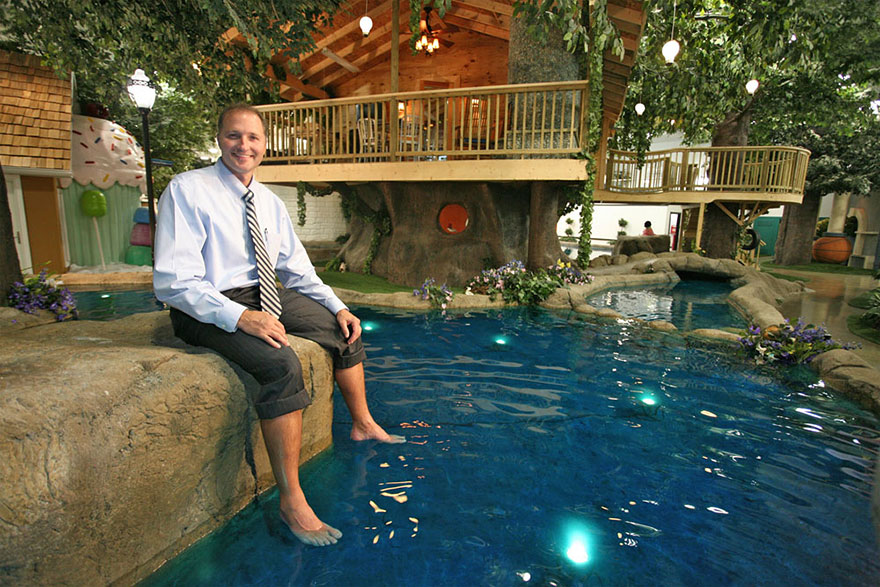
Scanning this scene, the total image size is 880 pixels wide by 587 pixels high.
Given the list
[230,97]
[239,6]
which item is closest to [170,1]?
[239,6]

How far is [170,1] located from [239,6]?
997 mm

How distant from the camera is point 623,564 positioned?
88.6 inches

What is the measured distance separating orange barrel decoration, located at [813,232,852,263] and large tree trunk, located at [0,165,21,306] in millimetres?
23571

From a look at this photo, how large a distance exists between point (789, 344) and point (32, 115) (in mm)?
13212

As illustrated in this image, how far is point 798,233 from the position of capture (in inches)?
690

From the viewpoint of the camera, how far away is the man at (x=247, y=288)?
2.35 meters

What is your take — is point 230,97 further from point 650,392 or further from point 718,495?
point 718,495

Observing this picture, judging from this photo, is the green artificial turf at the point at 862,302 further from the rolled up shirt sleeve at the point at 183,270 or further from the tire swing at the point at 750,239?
the rolled up shirt sleeve at the point at 183,270

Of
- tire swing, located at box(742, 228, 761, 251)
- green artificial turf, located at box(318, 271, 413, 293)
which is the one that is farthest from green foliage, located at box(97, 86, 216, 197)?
tire swing, located at box(742, 228, 761, 251)

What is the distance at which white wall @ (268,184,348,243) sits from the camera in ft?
67.2

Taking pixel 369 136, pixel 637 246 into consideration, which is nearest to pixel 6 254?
pixel 369 136

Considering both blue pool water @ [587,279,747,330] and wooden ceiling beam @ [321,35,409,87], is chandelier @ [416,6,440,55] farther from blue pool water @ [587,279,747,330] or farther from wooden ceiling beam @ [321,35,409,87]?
blue pool water @ [587,279,747,330]

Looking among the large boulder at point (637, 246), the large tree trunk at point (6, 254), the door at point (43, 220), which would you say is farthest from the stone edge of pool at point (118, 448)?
the large boulder at point (637, 246)

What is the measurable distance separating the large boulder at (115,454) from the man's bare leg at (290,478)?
0.29 metres
